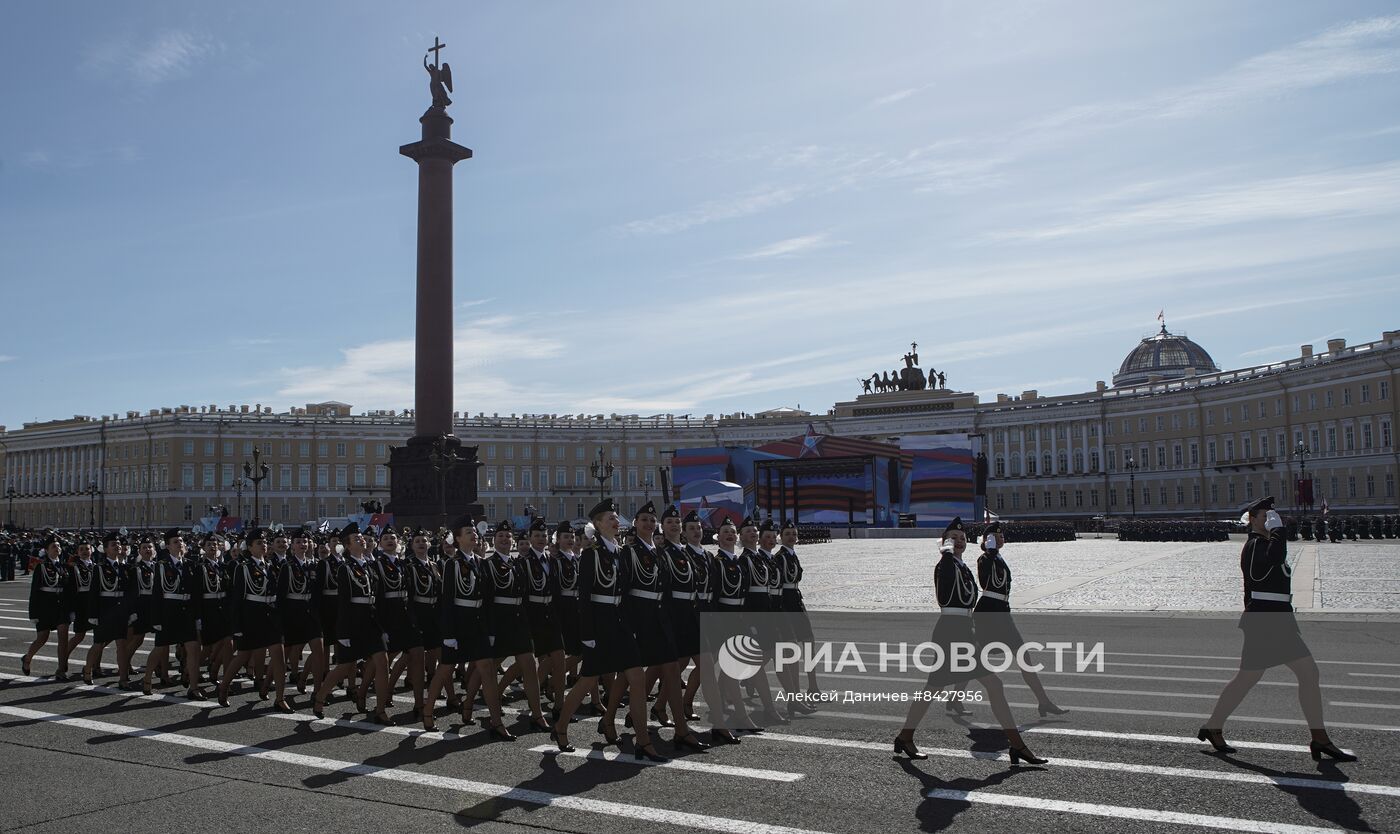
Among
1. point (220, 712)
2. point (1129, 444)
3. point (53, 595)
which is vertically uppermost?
point (1129, 444)

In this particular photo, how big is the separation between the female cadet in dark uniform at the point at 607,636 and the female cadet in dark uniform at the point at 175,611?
19.6ft

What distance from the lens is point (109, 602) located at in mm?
14531

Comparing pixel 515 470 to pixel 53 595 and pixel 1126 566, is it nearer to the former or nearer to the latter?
pixel 1126 566

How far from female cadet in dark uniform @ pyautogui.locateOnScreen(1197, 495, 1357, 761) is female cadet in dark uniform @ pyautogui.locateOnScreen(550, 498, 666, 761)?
4458 mm

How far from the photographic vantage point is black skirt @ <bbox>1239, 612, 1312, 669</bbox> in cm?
826

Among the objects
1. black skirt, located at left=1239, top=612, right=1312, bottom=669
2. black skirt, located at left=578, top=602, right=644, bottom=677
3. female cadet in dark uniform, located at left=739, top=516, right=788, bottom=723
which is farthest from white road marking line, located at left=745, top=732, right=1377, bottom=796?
female cadet in dark uniform, located at left=739, top=516, right=788, bottom=723

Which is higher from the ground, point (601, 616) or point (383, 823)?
point (601, 616)

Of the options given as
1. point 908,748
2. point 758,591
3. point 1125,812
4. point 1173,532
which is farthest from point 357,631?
point 1173,532

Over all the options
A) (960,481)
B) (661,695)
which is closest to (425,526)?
(661,695)

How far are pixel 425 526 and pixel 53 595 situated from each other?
20.9 meters

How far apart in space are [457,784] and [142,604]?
767 cm

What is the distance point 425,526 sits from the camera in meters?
36.0

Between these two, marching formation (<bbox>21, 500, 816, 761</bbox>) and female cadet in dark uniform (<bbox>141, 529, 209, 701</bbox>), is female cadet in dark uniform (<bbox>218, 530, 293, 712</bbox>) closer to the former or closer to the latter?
marching formation (<bbox>21, 500, 816, 761</bbox>)

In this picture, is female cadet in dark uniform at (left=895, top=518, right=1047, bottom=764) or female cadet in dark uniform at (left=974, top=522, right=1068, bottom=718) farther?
female cadet in dark uniform at (left=974, top=522, right=1068, bottom=718)
